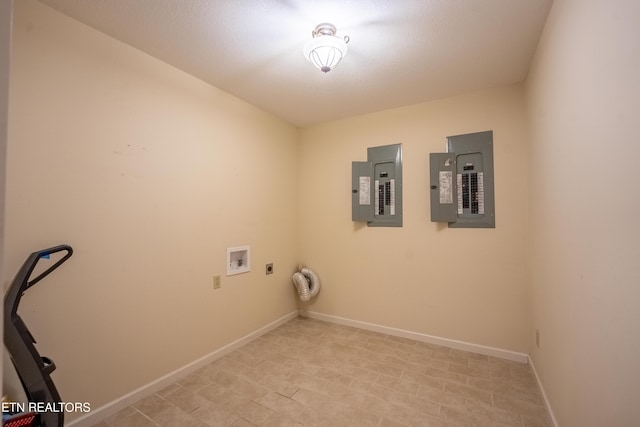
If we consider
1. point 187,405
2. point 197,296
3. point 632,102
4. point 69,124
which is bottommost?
point 187,405

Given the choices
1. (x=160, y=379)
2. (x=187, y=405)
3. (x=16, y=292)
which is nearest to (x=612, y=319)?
(x=187, y=405)

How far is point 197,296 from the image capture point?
2.38m

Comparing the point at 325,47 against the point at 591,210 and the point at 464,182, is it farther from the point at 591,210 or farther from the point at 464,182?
the point at 464,182

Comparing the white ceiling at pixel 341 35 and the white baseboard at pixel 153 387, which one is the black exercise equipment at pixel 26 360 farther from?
the white ceiling at pixel 341 35

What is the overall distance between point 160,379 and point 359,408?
4.88 ft

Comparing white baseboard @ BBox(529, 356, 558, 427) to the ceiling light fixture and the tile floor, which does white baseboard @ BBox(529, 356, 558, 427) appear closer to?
the tile floor

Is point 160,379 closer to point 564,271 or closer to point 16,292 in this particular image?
point 16,292

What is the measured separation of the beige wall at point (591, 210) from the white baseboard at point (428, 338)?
62cm

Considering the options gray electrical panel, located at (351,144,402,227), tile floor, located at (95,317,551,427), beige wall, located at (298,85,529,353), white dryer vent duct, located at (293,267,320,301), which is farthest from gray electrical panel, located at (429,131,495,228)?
white dryer vent duct, located at (293,267,320,301)

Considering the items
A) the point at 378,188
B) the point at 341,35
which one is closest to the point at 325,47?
the point at 341,35

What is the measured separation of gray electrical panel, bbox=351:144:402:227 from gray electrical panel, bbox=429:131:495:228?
1.24 ft

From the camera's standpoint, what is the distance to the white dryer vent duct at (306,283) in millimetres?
3303

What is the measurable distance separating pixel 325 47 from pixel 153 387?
8.72 ft

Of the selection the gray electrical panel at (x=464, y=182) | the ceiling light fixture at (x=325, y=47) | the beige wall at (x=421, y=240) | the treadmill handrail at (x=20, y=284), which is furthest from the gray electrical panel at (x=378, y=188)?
the treadmill handrail at (x=20, y=284)
